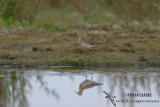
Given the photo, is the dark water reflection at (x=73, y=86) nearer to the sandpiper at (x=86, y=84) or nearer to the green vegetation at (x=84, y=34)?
the sandpiper at (x=86, y=84)

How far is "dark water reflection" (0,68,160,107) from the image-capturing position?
5.82 m

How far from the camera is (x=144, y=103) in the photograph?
579 cm

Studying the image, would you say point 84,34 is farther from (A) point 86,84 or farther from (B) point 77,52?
(A) point 86,84

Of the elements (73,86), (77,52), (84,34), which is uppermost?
(84,34)

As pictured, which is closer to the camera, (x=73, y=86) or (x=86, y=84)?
(x=73, y=86)

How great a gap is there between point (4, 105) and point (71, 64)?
→ 3147mm

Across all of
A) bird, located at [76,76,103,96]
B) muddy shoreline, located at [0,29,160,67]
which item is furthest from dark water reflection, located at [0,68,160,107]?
muddy shoreline, located at [0,29,160,67]

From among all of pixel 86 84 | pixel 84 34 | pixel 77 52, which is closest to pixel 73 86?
pixel 86 84

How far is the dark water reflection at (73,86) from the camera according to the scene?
5820mm

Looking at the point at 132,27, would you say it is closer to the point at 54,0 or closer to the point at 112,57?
the point at 112,57

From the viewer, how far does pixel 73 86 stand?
679 cm

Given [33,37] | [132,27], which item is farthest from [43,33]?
[132,27]

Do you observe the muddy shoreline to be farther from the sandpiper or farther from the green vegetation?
the sandpiper

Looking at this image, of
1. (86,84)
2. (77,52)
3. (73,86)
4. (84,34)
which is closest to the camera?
(73,86)
